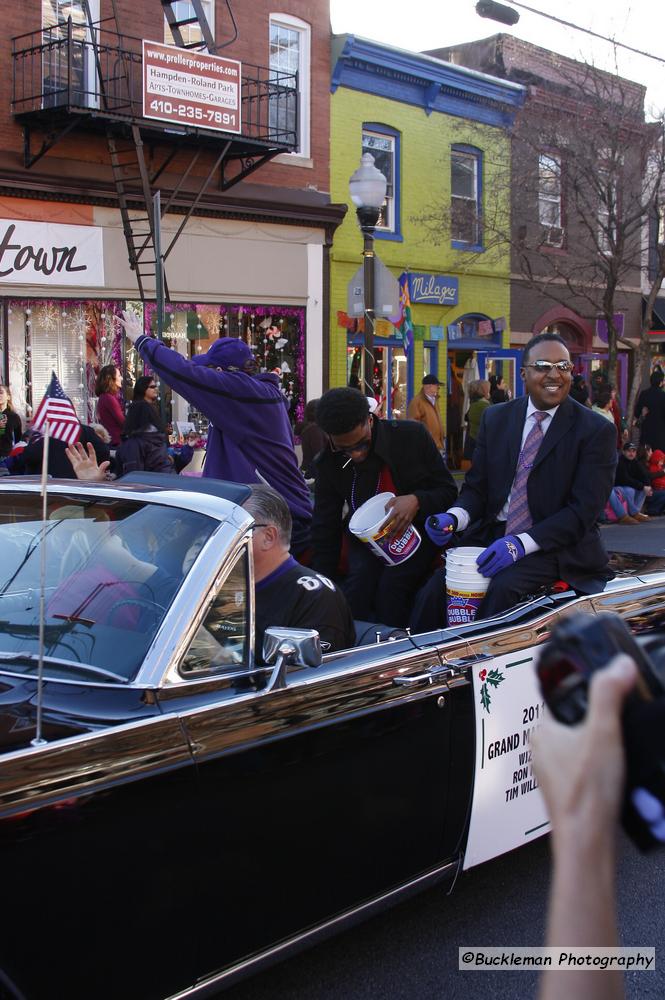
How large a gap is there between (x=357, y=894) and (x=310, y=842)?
12.4 inches

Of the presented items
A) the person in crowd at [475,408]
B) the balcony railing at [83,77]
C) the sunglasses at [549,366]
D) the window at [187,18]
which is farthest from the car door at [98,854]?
the window at [187,18]

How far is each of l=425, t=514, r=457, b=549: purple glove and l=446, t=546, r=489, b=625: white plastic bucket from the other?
0.33 metres

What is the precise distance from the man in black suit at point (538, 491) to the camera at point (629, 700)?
3.12m

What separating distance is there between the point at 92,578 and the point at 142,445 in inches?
237

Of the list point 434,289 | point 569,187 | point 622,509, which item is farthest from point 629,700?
point 434,289

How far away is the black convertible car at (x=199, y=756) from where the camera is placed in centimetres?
241

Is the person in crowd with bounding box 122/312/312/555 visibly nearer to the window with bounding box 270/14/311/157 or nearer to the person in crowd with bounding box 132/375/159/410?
the person in crowd with bounding box 132/375/159/410

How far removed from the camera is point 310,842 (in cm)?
290

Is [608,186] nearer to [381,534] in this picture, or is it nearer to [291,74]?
[291,74]

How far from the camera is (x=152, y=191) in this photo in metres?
15.5

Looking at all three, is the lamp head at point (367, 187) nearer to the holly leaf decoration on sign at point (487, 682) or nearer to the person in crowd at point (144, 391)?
the person in crowd at point (144, 391)

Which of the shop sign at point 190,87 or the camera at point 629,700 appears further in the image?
the shop sign at point 190,87

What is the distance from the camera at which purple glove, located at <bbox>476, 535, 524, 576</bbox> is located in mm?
4328

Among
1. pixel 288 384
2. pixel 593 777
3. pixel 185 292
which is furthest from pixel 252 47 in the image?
pixel 593 777
